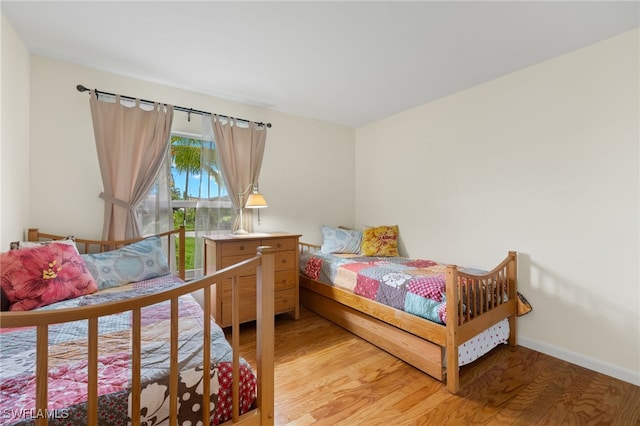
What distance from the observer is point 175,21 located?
173 cm

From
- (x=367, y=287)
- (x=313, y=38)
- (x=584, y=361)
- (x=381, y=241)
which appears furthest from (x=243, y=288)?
(x=584, y=361)

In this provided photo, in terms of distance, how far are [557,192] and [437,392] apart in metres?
1.73

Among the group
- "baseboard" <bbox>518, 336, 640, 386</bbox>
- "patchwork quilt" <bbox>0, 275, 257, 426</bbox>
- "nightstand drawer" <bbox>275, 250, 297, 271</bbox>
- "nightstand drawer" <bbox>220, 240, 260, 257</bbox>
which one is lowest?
"baseboard" <bbox>518, 336, 640, 386</bbox>

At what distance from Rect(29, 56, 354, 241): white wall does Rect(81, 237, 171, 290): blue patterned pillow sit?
1.48 ft

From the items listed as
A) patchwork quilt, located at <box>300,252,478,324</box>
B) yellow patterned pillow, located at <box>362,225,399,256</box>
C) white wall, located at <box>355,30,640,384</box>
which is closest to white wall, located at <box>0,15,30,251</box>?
patchwork quilt, located at <box>300,252,478,324</box>

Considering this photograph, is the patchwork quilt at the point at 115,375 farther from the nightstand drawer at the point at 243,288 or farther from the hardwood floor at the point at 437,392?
Answer: the nightstand drawer at the point at 243,288

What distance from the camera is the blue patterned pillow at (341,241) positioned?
10.8 ft

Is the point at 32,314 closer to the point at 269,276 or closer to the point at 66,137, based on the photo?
the point at 269,276

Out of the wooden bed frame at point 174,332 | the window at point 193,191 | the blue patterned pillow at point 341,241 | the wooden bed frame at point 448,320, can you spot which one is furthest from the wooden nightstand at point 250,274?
the wooden bed frame at point 174,332

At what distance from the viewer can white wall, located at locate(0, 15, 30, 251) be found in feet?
5.46

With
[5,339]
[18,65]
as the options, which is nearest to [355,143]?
[18,65]

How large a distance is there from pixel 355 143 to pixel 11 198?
3462 mm

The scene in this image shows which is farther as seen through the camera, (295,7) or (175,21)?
(175,21)

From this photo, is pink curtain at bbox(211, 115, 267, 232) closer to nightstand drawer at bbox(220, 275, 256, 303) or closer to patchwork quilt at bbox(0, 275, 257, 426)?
nightstand drawer at bbox(220, 275, 256, 303)
